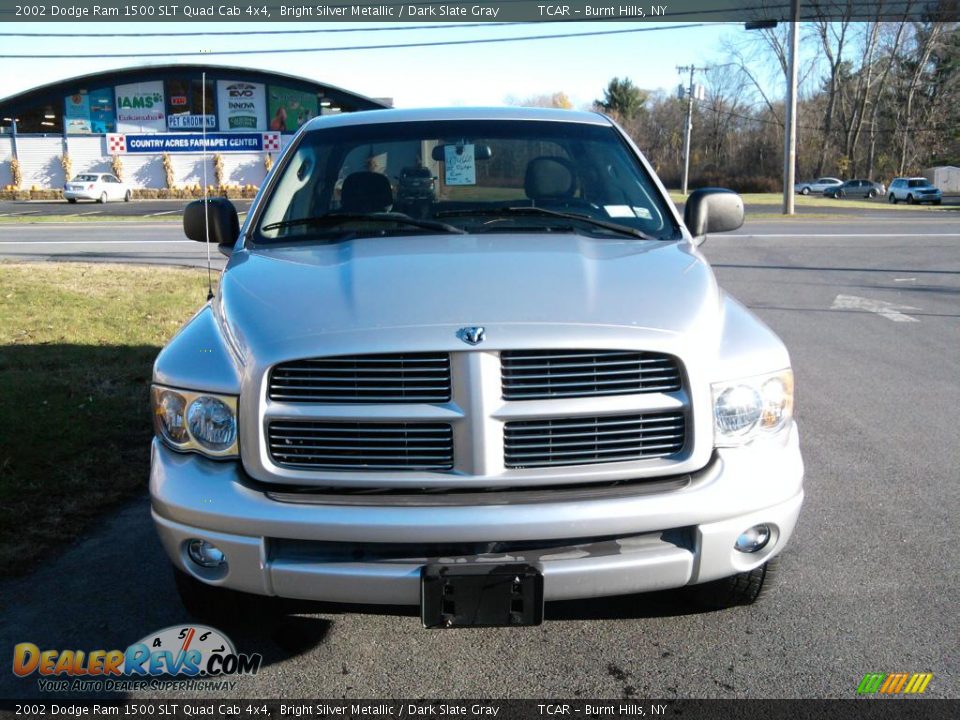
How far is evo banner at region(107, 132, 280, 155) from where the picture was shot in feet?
178

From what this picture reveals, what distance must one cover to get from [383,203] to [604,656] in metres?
2.23

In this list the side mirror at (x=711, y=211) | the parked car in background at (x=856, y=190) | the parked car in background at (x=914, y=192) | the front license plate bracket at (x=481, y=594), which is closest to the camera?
the front license plate bracket at (x=481, y=594)

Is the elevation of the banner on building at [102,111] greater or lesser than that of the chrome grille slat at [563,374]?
greater

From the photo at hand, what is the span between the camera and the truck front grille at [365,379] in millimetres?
2752

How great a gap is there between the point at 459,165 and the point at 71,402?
3.52 m

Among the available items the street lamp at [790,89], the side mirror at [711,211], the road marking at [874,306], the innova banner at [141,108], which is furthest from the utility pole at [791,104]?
the innova banner at [141,108]

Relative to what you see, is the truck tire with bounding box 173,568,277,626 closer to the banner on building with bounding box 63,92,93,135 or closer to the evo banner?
the evo banner

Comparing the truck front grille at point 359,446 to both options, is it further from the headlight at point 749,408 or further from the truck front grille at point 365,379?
the headlight at point 749,408

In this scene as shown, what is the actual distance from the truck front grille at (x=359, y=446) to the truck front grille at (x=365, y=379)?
8cm

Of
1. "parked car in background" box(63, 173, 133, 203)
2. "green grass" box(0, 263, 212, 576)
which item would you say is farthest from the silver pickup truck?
"parked car in background" box(63, 173, 133, 203)

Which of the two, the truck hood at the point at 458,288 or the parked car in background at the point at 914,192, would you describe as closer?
the truck hood at the point at 458,288

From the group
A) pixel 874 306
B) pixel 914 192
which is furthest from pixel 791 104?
pixel 914 192

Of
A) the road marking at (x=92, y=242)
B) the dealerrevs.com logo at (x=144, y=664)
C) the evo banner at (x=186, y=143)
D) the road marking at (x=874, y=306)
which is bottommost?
the dealerrevs.com logo at (x=144, y=664)

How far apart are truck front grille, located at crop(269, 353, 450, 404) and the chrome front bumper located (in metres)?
0.32
